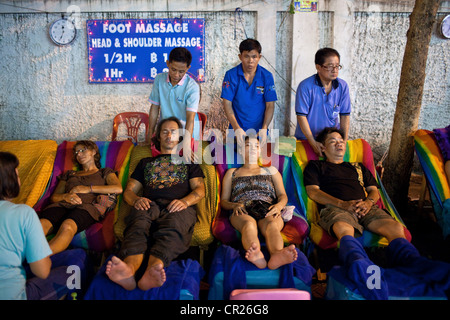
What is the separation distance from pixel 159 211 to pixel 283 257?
1122 millimetres

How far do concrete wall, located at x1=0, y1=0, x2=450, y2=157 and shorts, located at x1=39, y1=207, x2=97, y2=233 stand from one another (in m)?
2.67

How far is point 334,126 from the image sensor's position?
401 cm

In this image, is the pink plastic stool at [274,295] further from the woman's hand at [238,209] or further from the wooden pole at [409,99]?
the wooden pole at [409,99]

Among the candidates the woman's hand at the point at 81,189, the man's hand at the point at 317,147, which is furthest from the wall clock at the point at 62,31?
the man's hand at the point at 317,147

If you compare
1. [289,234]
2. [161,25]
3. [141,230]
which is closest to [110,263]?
[141,230]

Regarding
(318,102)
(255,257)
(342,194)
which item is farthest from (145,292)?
(318,102)

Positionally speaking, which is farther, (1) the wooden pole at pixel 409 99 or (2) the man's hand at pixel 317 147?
(1) the wooden pole at pixel 409 99

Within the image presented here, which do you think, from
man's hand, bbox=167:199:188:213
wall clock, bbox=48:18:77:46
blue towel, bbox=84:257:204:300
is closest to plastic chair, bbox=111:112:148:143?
wall clock, bbox=48:18:77:46

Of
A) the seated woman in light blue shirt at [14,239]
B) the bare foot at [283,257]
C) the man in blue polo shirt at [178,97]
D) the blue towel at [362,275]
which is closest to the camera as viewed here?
the seated woman in light blue shirt at [14,239]

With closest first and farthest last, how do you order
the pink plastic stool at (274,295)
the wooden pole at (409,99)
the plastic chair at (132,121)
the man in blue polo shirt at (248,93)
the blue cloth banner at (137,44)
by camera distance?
the pink plastic stool at (274,295)
the wooden pole at (409,99)
the man in blue polo shirt at (248,93)
the plastic chair at (132,121)
the blue cloth banner at (137,44)

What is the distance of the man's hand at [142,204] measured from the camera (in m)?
3.00

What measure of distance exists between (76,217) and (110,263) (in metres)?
0.90

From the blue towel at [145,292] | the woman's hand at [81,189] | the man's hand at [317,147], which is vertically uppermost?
the man's hand at [317,147]

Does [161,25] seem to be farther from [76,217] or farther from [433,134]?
[433,134]
